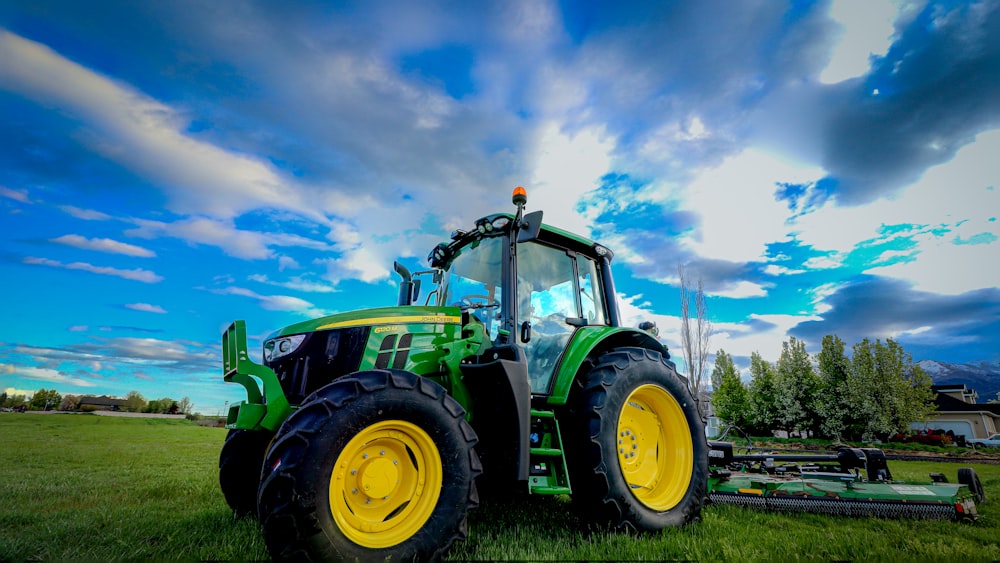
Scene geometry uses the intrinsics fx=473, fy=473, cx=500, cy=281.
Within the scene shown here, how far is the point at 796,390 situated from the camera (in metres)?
30.0

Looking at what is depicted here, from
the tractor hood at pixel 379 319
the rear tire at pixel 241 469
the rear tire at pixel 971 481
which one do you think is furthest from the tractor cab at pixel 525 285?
the rear tire at pixel 971 481

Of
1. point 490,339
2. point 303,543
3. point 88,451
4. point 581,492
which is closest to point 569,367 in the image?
point 490,339

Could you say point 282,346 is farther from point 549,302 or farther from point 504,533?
point 549,302

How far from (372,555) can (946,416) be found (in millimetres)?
53006

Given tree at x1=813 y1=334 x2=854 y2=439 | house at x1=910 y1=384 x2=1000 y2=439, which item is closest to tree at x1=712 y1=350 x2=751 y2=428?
tree at x1=813 y1=334 x2=854 y2=439

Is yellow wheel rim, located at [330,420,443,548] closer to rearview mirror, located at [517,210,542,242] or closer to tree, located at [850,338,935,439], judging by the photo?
rearview mirror, located at [517,210,542,242]

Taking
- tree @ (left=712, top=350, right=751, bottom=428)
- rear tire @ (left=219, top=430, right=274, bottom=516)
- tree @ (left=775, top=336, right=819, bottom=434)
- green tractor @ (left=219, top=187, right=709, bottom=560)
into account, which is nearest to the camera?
green tractor @ (left=219, top=187, right=709, bottom=560)

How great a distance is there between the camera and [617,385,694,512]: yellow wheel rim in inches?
167

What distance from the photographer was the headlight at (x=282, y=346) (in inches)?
147

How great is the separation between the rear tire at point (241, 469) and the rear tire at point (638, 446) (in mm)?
2776

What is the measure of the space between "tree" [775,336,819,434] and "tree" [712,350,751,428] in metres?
2.83

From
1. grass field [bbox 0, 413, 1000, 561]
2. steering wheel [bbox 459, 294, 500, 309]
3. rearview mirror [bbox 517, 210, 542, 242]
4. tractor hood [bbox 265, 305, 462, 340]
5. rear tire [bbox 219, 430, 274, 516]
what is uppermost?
rearview mirror [bbox 517, 210, 542, 242]

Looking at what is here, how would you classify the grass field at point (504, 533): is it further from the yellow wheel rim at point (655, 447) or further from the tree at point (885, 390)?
the tree at point (885, 390)

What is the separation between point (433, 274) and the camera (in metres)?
5.17
